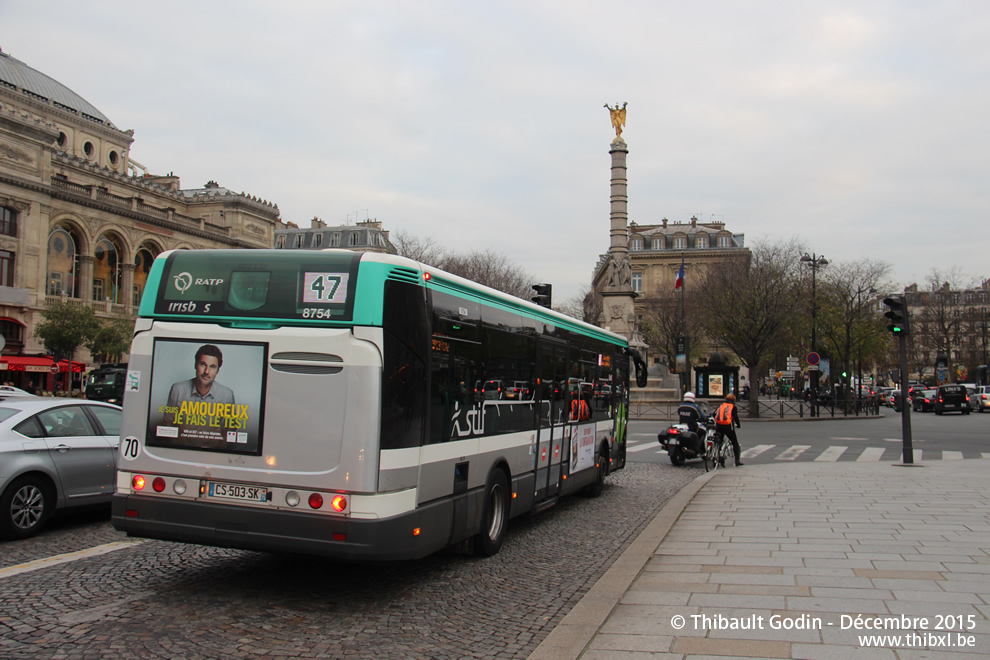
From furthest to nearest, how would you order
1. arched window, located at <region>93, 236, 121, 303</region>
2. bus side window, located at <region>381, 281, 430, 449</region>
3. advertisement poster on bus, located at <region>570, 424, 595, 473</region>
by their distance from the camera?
arched window, located at <region>93, 236, 121, 303</region>, advertisement poster on bus, located at <region>570, 424, 595, 473</region>, bus side window, located at <region>381, 281, 430, 449</region>

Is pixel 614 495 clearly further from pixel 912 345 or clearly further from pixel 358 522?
pixel 912 345

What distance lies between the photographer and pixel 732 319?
3934 cm

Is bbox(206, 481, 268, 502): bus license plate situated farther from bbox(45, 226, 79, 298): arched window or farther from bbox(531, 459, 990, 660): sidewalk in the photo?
bbox(45, 226, 79, 298): arched window

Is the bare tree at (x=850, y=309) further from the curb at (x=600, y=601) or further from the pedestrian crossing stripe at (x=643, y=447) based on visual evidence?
Result: the curb at (x=600, y=601)

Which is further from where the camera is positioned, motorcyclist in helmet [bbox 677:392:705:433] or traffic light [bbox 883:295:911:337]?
motorcyclist in helmet [bbox 677:392:705:433]

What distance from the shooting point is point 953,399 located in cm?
4600

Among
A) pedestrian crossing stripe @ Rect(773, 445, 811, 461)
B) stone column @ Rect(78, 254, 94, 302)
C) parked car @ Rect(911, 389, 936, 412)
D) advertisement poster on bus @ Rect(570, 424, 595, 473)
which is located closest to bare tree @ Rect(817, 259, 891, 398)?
parked car @ Rect(911, 389, 936, 412)

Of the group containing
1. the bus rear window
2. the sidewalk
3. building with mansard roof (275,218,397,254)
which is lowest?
the sidewalk

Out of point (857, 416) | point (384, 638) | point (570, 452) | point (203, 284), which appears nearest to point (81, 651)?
point (384, 638)

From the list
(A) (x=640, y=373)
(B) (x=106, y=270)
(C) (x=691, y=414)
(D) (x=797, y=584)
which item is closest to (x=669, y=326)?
(B) (x=106, y=270)

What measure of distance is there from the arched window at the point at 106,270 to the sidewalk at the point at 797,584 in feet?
194

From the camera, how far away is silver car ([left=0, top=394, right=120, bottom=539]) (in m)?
8.06

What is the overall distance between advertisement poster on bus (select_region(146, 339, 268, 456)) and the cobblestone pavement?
4.04 ft

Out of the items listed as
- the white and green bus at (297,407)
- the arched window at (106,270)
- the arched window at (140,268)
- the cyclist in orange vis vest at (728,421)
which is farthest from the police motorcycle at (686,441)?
the arched window at (140,268)
